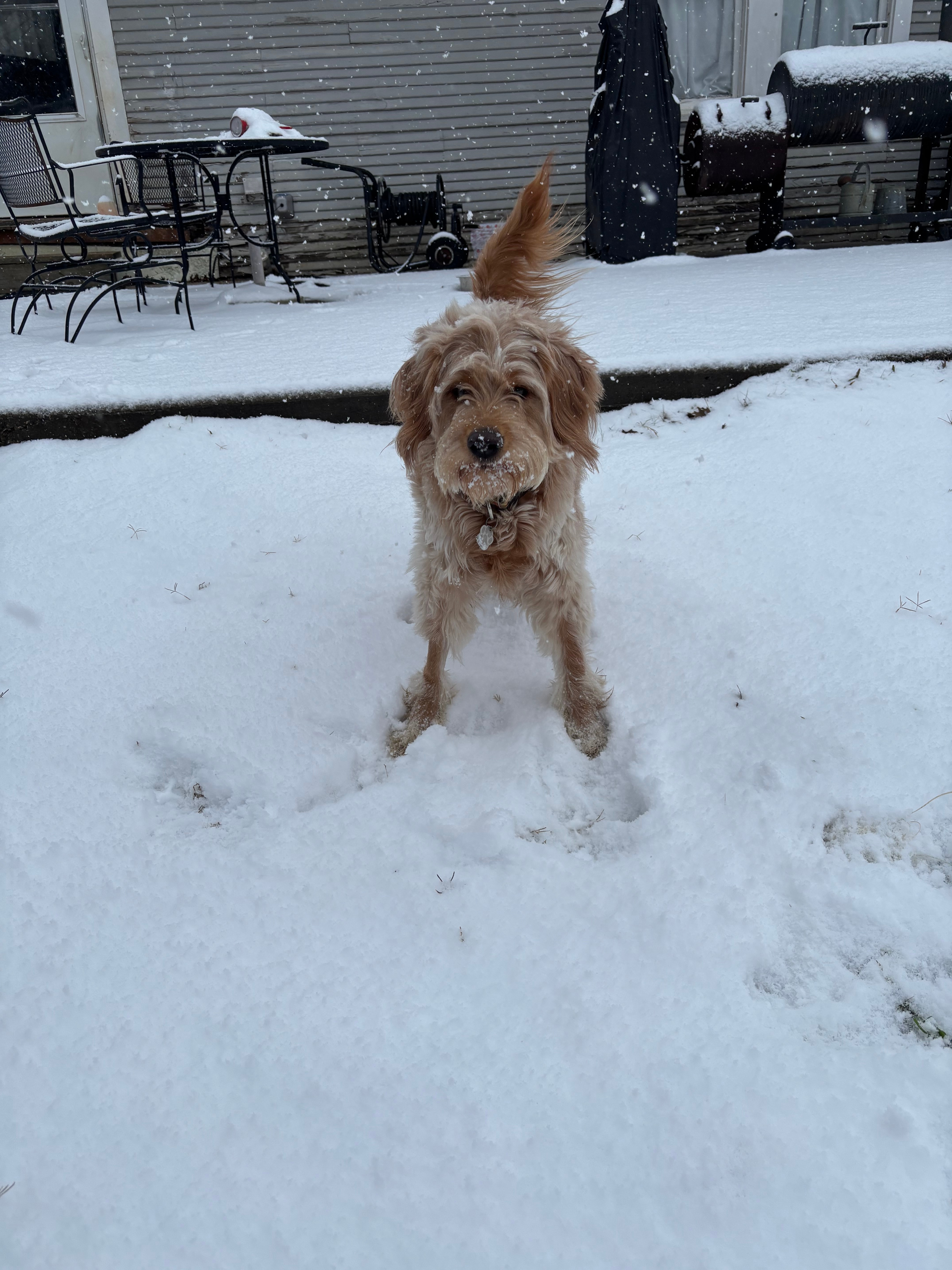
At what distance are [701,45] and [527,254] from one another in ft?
31.4

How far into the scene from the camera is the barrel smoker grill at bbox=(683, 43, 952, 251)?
8.16 metres

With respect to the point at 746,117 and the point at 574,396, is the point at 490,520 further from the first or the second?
the point at 746,117

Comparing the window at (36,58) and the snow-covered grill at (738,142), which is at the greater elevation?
the window at (36,58)

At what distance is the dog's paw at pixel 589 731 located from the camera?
2.44 m

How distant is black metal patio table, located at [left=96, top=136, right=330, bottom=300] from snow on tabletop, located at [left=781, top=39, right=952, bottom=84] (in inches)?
203

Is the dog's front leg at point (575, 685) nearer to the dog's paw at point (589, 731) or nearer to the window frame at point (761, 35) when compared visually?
the dog's paw at point (589, 731)

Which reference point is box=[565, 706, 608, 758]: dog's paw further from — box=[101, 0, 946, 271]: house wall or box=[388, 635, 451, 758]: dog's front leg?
box=[101, 0, 946, 271]: house wall

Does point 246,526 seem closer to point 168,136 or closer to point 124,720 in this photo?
point 124,720

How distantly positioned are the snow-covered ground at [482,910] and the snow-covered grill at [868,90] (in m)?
6.98

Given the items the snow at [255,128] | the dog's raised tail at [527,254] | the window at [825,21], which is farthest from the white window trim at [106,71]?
the dog's raised tail at [527,254]

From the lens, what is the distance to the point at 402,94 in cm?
935

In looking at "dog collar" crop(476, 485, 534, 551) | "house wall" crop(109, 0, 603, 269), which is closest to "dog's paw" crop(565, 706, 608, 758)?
"dog collar" crop(476, 485, 534, 551)

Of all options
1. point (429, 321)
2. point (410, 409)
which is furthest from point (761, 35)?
point (410, 409)

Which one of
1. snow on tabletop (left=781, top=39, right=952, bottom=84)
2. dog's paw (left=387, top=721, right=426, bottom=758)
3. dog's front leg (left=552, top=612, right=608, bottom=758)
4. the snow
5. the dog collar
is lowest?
dog's paw (left=387, top=721, right=426, bottom=758)
